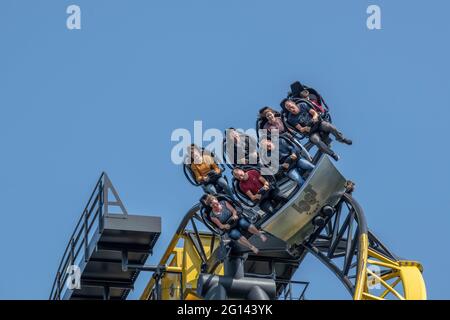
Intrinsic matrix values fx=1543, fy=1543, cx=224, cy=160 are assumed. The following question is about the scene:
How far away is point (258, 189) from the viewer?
2792 cm

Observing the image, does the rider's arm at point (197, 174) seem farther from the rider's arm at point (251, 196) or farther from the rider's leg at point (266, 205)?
the rider's leg at point (266, 205)

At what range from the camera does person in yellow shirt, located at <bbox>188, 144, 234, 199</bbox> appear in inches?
1145

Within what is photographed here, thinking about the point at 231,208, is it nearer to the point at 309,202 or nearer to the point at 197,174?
the point at 309,202

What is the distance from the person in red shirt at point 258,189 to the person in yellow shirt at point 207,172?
0.93 metres

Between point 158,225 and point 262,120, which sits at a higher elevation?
point 262,120

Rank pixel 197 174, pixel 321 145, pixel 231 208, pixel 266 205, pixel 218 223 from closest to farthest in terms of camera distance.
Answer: pixel 218 223 → pixel 231 208 → pixel 321 145 → pixel 266 205 → pixel 197 174

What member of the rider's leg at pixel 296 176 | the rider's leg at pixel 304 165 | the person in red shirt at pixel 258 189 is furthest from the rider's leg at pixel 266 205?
the rider's leg at pixel 304 165

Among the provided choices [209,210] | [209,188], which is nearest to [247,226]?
[209,210]

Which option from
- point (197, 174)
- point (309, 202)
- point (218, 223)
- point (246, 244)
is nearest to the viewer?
point (246, 244)

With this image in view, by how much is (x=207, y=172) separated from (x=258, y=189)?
5.30 ft

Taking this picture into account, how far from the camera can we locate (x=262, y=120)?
94.8ft
